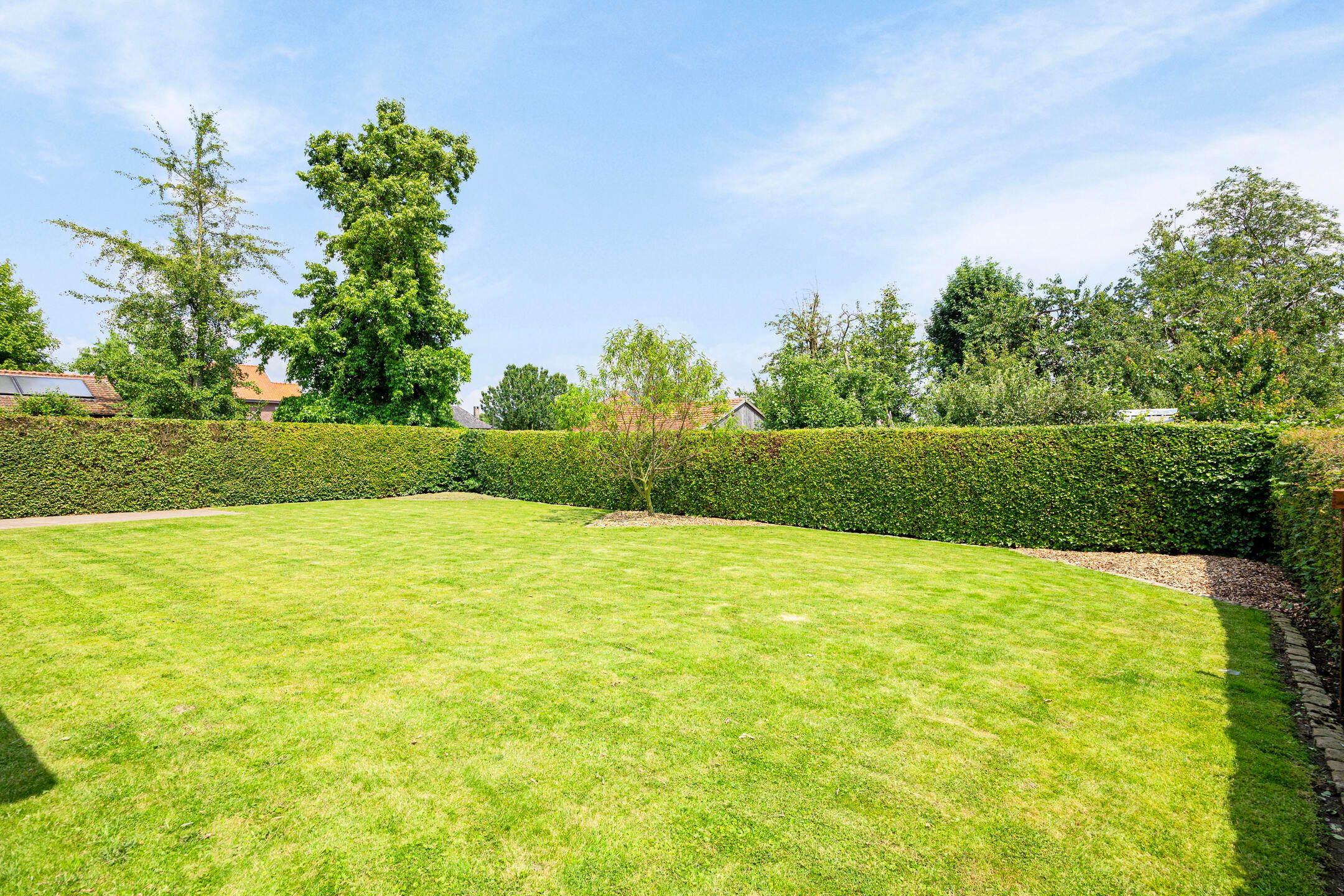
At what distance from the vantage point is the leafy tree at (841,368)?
23.2 meters

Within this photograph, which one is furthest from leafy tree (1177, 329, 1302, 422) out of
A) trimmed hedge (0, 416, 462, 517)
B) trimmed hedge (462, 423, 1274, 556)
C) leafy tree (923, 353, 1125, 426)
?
trimmed hedge (0, 416, 462, 517)

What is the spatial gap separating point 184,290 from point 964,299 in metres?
35.2

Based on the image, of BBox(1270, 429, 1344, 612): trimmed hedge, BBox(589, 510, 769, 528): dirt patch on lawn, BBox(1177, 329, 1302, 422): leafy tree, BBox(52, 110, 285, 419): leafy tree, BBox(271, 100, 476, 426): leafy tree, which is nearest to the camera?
BBox(1270, 429, 1344, 612): trimmed hedge

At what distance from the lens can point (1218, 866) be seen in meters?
2.39

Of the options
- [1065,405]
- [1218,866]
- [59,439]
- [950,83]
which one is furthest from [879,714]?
[59,439]

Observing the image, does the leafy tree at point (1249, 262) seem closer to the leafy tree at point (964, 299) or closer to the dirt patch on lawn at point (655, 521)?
the leafy tree at point (964, 299)

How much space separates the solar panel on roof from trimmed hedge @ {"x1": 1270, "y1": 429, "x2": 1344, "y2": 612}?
40.1m

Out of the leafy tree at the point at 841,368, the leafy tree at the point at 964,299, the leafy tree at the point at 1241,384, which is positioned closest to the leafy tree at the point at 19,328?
the leafy tree at the point at 841,368

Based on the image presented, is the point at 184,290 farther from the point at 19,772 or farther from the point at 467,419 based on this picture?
the point at 19,772

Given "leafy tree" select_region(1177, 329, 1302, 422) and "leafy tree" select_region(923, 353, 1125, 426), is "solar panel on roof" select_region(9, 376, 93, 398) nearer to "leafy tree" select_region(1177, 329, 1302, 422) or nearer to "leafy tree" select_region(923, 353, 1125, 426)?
"leafy tree" select_region(923, 353, 1125, 426)

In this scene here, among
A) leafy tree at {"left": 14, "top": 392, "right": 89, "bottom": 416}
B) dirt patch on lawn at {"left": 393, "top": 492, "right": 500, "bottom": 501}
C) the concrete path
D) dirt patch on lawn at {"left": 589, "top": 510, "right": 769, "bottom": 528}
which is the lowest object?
dirt patch on lawn at {"left": 393, "top": 492, "right": 500, "bottom": 501}

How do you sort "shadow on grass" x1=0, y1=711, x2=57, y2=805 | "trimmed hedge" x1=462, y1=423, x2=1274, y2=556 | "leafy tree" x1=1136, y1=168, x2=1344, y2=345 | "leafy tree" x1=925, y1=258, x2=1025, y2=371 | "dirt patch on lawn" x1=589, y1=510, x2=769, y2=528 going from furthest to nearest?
"leafy tree" x1=925, y1=258, x2=1025, y2=371
"leafy tree" x1=1136, y1=168, x2=1344, y2=345
"dirt patch on lawn" x1=589, y1=510, x2=769, y2=528
"trimmed hedge" x1=462, y1=423, x2=1274, y2=556
"shadow on grass" x1=0, y1=711, x2=57, y2=805

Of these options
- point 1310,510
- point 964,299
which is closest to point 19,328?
point 1310,510

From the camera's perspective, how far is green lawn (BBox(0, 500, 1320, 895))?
236cm
